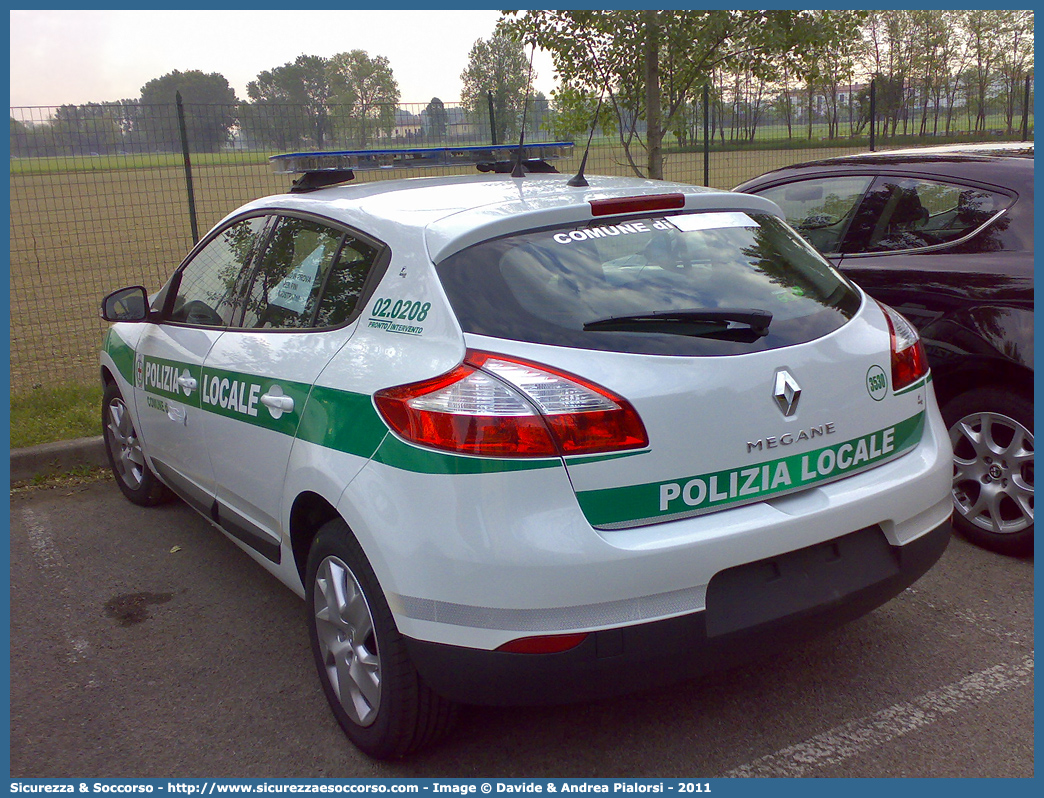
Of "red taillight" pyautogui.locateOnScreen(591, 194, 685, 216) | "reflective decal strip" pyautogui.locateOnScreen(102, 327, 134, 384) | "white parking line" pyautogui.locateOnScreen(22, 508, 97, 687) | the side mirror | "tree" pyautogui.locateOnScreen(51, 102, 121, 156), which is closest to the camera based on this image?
"red taillight" pyautogui.locateOnScreen(591, 194, 685, 216)

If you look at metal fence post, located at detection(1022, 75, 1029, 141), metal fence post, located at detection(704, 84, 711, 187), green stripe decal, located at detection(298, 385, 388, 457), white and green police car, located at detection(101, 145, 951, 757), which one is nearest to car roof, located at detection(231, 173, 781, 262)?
white and green police car, located at detection(101, 145, 951, 757)

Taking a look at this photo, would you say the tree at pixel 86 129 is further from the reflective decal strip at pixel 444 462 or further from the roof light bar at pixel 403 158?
the reflective decal strip at pixel 444 462

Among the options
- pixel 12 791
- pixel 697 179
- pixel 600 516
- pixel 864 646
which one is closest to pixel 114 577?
pixel 12 791

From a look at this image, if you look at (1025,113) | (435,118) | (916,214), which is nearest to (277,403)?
(916,214)

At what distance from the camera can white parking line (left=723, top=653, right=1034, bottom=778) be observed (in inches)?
101

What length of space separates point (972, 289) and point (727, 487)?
2100 mm

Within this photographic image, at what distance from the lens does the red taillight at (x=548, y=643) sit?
221cm

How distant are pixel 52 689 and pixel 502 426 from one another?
209cm

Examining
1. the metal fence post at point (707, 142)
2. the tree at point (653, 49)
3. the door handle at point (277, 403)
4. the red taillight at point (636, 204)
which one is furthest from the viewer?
the metal fence post at point (707, 142)

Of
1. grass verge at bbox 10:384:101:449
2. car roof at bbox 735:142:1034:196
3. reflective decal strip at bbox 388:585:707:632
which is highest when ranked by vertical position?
car roof at bbox 735:142:1034:196

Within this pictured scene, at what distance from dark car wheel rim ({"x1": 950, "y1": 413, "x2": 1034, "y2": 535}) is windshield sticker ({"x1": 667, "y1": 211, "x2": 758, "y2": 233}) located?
5.24 ft

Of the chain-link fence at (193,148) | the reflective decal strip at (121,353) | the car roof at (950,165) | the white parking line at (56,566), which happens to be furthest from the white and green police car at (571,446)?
the chain-link fence at (193,148)

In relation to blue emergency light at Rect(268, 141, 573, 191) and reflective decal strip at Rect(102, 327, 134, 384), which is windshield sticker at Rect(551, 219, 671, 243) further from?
reflective decal strip at Rect(102, 327, 134, 384)

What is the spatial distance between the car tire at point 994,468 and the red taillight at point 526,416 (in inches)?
83.9
